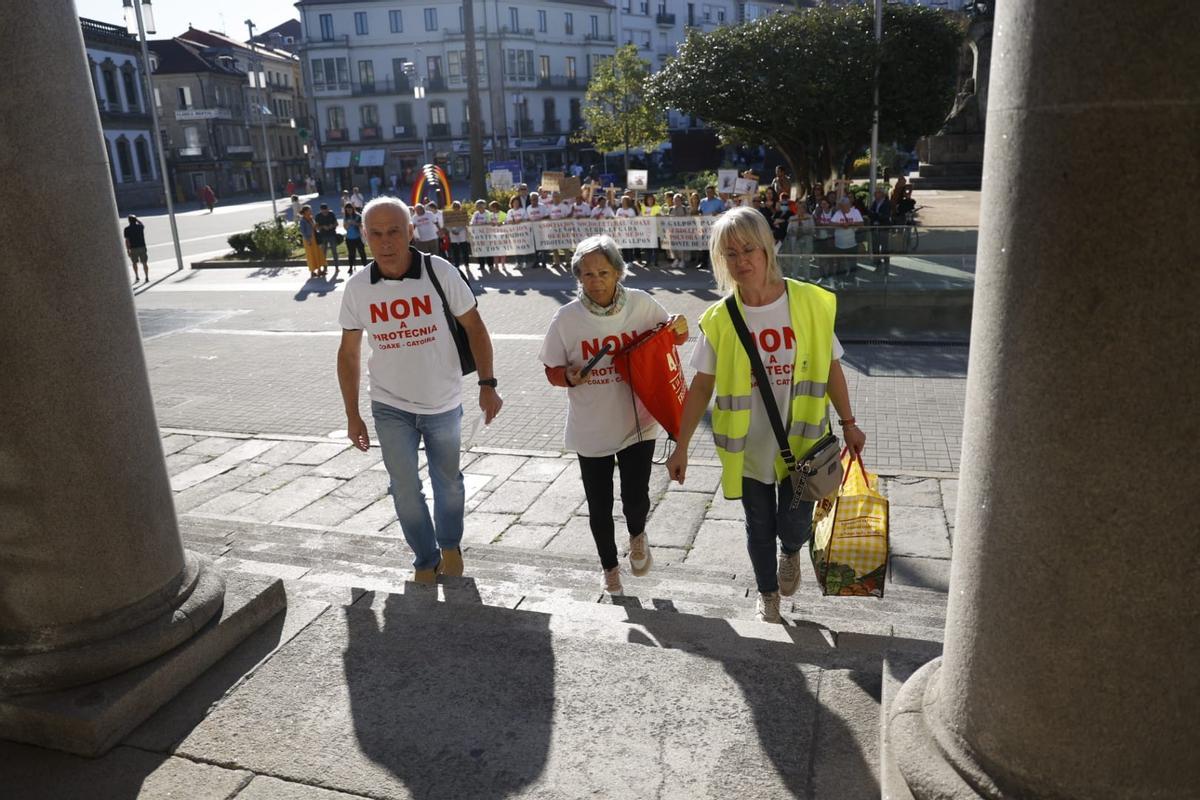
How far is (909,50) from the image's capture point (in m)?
18.7

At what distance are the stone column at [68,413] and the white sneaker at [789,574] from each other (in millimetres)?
2333

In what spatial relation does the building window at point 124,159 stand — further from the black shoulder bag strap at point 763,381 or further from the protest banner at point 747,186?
the black shoulder bag strap at point 763,381

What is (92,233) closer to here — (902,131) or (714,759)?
(714,759)

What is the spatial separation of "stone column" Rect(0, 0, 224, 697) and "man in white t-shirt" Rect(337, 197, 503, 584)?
1.22 metres

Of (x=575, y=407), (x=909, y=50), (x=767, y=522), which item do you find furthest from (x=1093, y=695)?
(x=909, y=50)

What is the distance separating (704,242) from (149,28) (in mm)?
13842

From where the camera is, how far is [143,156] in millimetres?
59375

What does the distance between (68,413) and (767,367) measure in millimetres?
2411

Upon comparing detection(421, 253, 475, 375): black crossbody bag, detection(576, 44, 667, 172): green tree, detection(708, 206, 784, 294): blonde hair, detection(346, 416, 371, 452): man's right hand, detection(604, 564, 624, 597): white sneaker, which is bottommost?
detection(604, 564, 624, 597): white sneaker

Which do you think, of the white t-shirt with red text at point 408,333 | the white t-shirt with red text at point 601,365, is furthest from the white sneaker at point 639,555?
the white t-shirt with red text at point 408,333

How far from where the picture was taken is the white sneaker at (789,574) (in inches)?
162

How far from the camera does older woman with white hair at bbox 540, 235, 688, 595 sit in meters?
4.18

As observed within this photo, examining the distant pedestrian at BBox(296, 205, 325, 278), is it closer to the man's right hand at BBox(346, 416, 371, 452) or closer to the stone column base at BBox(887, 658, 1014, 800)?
the man's right hand at BBox(346, 416, 371, 452)

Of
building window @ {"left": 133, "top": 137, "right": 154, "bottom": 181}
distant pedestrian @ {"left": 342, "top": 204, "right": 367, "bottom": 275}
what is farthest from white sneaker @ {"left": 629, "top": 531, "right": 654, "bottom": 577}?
building window @ {"left": 133, "top": 137, "right": 154, "bottom": 181}
